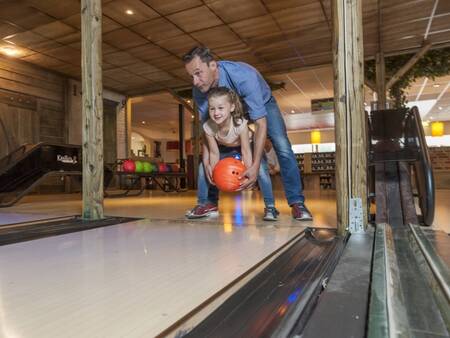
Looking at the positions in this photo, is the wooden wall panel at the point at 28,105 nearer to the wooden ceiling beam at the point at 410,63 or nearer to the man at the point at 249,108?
the man at the point at 249,108

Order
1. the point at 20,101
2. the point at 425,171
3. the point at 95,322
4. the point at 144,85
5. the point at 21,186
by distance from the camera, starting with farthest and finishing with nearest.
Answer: the point at 144,85 < the point at 20,101 < the point at 21,186 < the point at 425,171 < the point at 95,322

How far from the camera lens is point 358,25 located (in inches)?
72.8

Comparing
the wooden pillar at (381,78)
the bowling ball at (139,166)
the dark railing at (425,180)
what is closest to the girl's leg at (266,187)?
the dark railing at (425,180)

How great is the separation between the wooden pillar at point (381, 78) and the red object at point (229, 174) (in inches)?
219

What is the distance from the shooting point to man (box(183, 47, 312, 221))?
2.04 metres

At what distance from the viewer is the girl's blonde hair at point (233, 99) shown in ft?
6.55

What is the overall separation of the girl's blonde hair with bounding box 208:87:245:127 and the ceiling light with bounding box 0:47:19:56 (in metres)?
6.89

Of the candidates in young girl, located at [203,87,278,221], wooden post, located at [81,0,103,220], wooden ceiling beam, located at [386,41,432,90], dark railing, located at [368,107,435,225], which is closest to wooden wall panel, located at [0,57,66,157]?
wooden post, located at [81,0,103,220]

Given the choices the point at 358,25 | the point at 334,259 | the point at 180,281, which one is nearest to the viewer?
the point at 180,281

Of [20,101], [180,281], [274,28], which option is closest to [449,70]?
[274,28]

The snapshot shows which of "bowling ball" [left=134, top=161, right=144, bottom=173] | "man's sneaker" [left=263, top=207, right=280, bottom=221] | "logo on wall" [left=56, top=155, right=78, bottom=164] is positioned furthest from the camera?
"bowling ball" [left=134, top=161, right=144, bottom=173]

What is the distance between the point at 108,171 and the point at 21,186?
1663mm

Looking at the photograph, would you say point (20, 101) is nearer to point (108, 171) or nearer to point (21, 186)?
point (108, 171)

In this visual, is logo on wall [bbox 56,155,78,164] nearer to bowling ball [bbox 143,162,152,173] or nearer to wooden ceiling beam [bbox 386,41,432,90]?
bowling ball [bbox 143,162,152,173]
